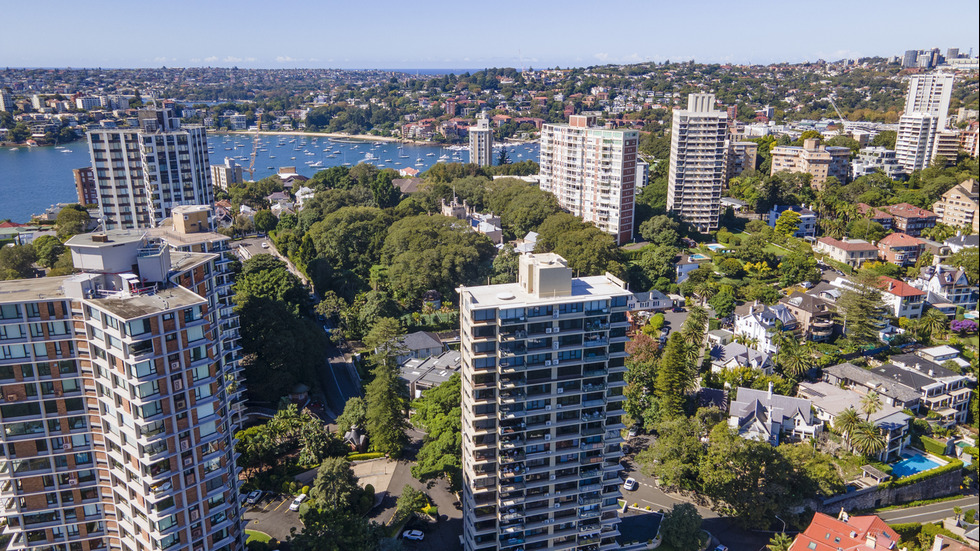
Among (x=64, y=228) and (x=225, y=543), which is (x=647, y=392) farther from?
(x=64, y=228)

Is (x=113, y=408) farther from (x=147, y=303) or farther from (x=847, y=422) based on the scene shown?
(x=847, y=422)

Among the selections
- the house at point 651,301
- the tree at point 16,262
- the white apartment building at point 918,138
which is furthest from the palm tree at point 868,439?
the white apartment building at point 918,138

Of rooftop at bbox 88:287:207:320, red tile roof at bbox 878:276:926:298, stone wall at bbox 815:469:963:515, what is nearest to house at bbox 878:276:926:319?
red tile roof at bbox 878:276:926:298

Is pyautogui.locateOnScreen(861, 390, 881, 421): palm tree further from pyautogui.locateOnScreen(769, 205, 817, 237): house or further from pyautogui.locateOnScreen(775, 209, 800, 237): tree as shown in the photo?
pyautogui.locateOnScreen(769, 205, 817, 237): house

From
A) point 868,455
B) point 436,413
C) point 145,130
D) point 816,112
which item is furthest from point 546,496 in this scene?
point 816,112

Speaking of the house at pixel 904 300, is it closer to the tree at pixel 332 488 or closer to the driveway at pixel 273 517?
the tree at pixel 332 488

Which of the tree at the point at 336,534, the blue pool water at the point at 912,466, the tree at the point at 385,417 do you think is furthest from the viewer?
the blue pool water at the point at 912,466

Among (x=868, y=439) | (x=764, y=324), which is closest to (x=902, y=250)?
(x=764, y=324)
